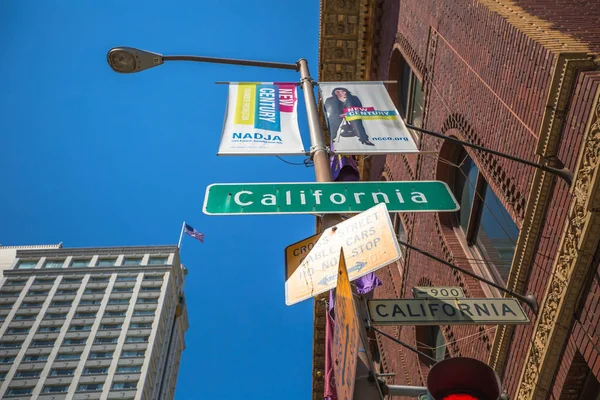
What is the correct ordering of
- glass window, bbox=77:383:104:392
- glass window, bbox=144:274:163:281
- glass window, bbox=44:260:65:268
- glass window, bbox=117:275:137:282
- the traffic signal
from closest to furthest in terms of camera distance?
the traffic signal → glass window, bbox=77:383:104:392 → glass window, bbox=117:275:137:282 → glass window, bbox=144:274:163:281 → glass window, bbox=44:260:65:268

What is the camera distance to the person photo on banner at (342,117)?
Answer: 289 inches

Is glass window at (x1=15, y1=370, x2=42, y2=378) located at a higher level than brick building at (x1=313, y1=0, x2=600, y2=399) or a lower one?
lower

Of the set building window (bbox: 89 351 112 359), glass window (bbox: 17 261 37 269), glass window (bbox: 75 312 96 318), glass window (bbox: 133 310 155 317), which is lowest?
building window (bbox: 89 351 112 359)

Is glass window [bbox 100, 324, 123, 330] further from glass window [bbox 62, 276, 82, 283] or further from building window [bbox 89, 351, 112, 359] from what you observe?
A: glass window [bbox 62, 276, 82, 283]

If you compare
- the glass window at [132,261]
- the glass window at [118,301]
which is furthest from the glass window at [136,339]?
the glass window at [132,261]

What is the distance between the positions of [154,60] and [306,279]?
5.79 metres

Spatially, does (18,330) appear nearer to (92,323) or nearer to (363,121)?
(92,323)

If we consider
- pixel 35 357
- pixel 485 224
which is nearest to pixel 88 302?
pixel 35 357

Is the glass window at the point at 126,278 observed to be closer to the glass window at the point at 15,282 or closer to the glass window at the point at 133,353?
the glass window at the point at 133,353

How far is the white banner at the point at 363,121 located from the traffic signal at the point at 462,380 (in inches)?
146

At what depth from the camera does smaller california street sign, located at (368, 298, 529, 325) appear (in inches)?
199

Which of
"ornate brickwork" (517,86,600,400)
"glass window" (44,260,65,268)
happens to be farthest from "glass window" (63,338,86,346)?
"ornate brickwork" (517,86,600,400)

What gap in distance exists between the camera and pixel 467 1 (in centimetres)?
909

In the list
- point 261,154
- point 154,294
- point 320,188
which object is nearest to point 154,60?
point 261,154
